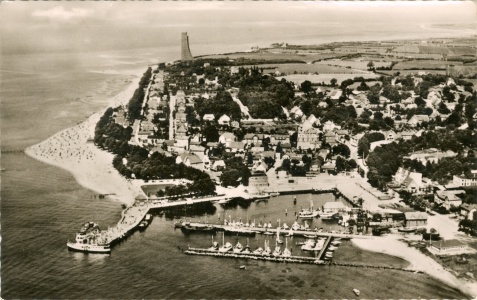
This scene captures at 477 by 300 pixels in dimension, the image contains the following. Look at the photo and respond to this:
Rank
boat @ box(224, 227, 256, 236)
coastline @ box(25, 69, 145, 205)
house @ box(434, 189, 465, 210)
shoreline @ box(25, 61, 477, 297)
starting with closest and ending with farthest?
shoreline @ box(25, 61, 477, 297), boat @ box(224, 227, 256, 236), house @ box(434, 189, 465, 210), coastline @ box(25, 69, 145, 205)

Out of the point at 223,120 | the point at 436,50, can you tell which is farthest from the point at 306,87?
the point at 436,50

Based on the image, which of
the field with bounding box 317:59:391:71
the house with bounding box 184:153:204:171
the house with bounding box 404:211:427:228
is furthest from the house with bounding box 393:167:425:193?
the house with bounding box 184:153:204:171

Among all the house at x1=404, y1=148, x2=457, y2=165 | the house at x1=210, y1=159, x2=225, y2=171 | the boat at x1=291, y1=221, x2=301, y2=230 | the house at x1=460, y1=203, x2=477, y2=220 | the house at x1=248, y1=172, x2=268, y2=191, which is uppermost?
the house at x1=404, y1=148, x2=457, y2=165

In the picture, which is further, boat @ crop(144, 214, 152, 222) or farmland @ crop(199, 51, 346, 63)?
farmland @ crop(199, 51, 346, 63)

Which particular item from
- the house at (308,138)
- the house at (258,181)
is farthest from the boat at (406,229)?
the house at (308,138)

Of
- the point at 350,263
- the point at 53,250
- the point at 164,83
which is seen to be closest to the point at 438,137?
the point at 350,263

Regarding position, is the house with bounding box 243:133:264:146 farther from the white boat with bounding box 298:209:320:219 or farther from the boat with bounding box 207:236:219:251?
the boat with bounding box 207:236:219:251

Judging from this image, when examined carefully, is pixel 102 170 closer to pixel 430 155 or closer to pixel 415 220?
pixel 415 220
